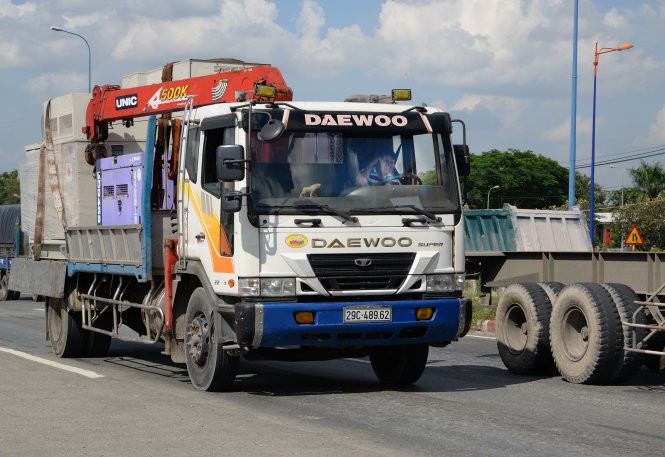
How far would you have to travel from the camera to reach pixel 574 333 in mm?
11930

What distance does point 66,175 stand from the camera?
14.8m

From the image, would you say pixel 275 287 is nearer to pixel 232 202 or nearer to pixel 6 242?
pixel 232 202

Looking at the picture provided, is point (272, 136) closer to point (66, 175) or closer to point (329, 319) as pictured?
point (329, 319)

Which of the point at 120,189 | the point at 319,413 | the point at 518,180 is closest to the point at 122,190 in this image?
the point at 120,189

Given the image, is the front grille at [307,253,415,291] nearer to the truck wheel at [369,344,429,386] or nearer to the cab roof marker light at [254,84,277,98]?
the truck wheel at [369,344,429,386]

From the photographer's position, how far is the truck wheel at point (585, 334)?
11250mm

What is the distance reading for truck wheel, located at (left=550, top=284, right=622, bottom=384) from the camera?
443 inches

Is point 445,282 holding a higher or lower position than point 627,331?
higher

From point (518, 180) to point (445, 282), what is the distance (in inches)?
3606

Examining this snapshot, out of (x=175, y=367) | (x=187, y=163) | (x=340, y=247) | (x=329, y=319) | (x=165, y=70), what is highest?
(x=165, y=70)

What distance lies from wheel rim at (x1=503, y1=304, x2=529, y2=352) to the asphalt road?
0.40m

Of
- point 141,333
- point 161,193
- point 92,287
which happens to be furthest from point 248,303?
point 92,287

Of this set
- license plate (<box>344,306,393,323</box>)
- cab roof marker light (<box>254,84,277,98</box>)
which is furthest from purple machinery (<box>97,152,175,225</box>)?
license plate (<box>344,306,393,323</box>)

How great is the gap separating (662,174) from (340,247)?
6974 centimetres
